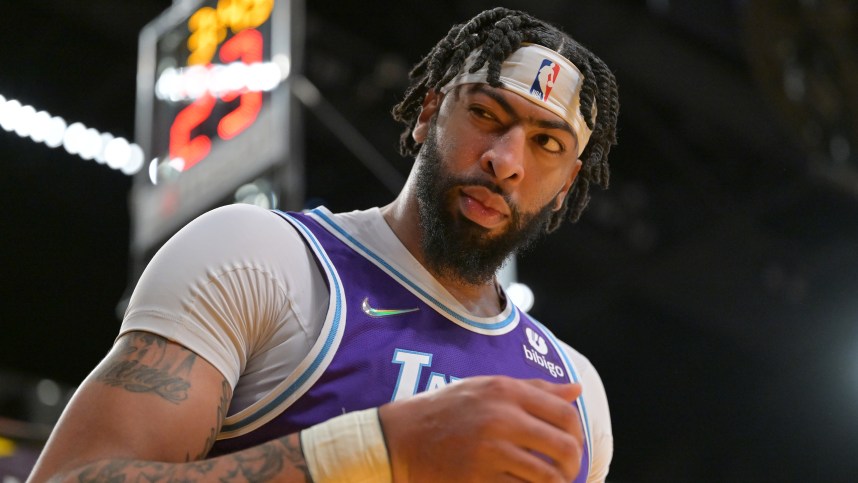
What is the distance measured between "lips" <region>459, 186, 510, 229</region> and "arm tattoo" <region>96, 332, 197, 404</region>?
2.09 ft

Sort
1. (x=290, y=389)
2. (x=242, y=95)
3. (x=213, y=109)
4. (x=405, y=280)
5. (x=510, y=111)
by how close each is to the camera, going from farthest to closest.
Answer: (x=213, y=109) < (x=242, y=95) < (x=510, y=111) < (x=405, y=280) < (x=290, y=389)

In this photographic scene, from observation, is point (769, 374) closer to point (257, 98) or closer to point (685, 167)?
point (685, 167)

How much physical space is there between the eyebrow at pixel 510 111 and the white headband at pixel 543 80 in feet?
0.06

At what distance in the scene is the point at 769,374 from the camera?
9.06 meters

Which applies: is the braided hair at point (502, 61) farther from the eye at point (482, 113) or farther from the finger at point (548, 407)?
the finger at point (548, 407)

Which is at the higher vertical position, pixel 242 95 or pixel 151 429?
pixel 151 429

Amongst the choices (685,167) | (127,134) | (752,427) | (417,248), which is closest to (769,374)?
(752,427)

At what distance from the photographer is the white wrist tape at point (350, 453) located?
1.31 metres

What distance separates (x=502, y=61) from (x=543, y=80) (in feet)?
0.33

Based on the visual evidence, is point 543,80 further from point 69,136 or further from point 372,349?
point 69,136

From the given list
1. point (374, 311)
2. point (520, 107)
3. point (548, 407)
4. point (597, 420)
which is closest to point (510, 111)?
point (520, 107)

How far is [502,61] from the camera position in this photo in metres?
2.04

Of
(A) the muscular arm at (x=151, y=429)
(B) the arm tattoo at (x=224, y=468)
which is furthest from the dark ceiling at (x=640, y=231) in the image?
(B) the arm tattoo at (x=224, y=468)

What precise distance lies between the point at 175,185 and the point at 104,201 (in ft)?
14.7
